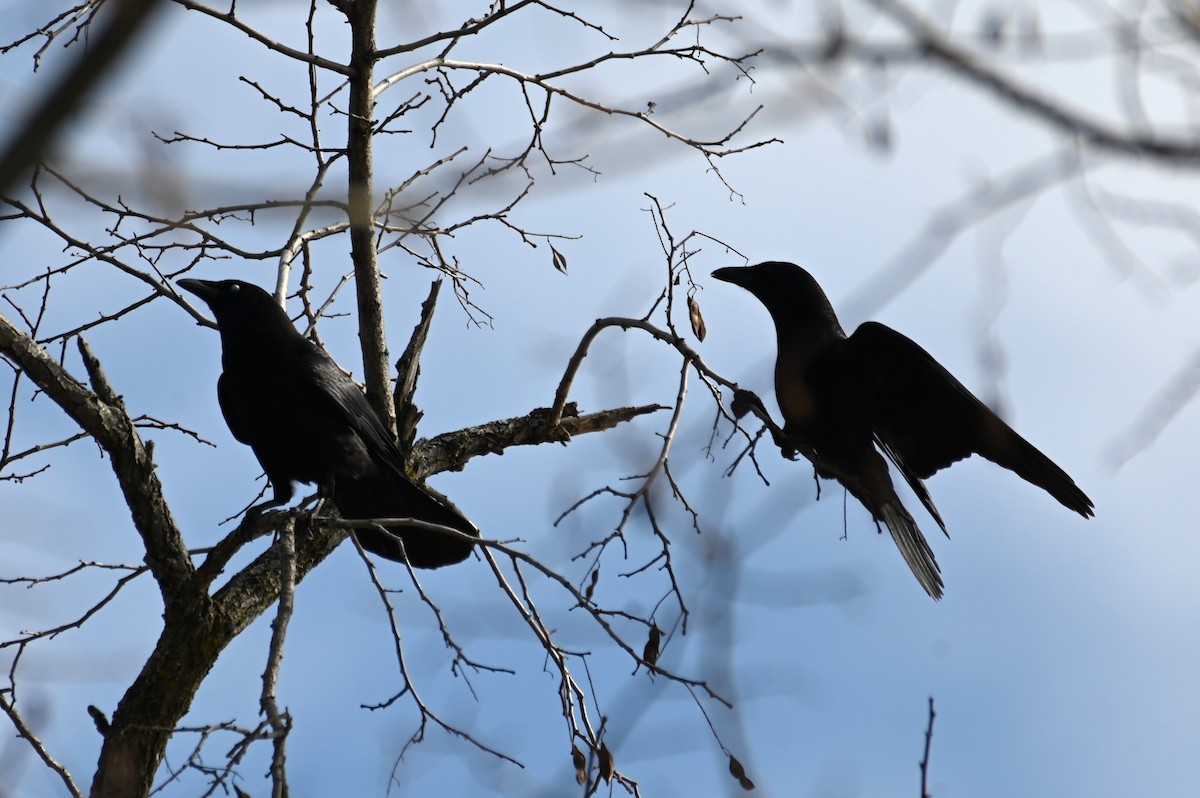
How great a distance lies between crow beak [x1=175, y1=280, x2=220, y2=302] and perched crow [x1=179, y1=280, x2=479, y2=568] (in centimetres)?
13

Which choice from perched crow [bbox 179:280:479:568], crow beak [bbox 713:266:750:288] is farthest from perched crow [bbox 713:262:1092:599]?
perched crow [bbox 179:280:479:568]

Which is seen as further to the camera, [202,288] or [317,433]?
[202,288]

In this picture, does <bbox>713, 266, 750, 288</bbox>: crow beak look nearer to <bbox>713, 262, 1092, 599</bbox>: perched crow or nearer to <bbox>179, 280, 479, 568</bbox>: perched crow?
<bbox>713, 262, 1092, 599</bbox>: perched crow

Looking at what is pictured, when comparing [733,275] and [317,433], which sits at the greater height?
[733,275]

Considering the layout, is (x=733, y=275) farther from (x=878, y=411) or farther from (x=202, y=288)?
(x=202, y=288)

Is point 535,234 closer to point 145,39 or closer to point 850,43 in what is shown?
point 850,43

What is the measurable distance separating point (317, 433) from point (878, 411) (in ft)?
8.66

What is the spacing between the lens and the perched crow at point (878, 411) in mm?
5078

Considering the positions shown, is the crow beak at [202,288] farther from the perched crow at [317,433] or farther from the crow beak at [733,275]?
the crow beak at [733,275]

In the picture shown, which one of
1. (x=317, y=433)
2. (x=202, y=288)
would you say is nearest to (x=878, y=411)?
(x=317, y=433)

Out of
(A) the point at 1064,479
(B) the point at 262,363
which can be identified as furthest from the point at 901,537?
(B) the point at 262,363

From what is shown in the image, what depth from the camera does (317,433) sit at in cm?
531

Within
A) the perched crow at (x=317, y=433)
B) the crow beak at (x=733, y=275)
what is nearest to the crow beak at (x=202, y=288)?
the perched crow at (x=317, y=433)

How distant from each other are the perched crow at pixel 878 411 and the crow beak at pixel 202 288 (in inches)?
111
